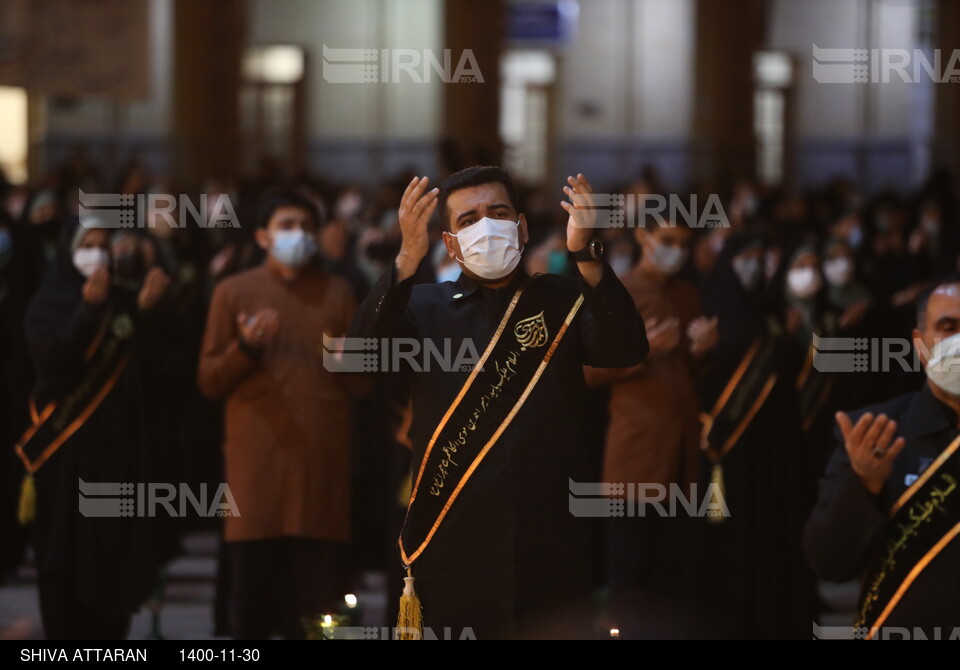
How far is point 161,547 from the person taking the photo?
27.0 ft

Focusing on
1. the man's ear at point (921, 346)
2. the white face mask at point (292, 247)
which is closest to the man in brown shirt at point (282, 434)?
the white face mask at point (292, 247)

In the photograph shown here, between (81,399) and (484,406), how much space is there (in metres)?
3.42


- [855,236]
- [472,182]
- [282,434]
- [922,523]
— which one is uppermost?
[472,182]

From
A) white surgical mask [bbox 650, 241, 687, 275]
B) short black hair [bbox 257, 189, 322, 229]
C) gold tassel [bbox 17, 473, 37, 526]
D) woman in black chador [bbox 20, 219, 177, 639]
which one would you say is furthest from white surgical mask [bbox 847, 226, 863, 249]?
gold tassel [bbox 17, 473, 37, 526]

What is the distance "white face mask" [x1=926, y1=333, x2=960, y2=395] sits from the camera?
14.9 ft

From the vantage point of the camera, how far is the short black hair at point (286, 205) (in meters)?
7.05

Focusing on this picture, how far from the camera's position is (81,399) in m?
7.37

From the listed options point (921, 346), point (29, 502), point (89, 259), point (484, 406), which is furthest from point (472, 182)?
point (29, 502)

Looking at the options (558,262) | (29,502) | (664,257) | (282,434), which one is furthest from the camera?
(558,262)

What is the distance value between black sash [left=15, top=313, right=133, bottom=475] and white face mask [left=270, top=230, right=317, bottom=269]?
2.89 ft

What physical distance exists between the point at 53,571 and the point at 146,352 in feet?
4.08

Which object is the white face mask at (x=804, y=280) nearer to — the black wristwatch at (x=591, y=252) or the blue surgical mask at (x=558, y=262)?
the blue surgical mask at (x=558, y=262)

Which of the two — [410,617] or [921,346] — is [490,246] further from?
[921,346]

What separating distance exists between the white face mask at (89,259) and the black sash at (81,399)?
222 mm
